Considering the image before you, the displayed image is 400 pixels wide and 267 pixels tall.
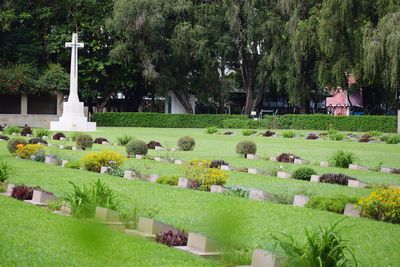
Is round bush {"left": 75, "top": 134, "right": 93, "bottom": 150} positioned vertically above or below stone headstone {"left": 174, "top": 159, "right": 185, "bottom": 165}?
above

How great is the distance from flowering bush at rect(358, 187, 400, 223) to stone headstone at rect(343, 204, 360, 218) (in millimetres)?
86

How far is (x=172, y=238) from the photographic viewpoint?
8750mm

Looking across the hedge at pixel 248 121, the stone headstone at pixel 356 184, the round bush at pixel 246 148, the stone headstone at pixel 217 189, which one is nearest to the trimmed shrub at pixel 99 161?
the stone headstone at pixel 217 189

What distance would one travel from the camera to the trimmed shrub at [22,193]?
1265 cm

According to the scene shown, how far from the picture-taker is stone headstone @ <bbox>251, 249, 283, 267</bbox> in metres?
6.85

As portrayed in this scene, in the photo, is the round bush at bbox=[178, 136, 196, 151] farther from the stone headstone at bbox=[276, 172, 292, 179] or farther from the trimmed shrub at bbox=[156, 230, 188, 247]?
the trimmed shrub at bbox=[156, 230, 188, 247]

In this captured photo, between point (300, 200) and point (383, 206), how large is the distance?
1.75 metres

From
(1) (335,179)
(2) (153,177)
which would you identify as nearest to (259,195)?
(2) (153,177)

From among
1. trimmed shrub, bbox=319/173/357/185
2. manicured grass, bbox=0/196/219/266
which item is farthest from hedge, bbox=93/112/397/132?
manicured grass, bbox=0/196/219/266

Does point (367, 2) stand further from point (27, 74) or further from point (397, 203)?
point (397, 203)

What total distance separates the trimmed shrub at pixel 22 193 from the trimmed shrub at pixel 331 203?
14.6 feet

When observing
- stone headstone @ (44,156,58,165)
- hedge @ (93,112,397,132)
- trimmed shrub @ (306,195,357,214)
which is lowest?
stone headstone @ (44,156,58,165)

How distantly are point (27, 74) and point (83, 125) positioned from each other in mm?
13201

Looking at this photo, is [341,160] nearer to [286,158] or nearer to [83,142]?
[286,158]
